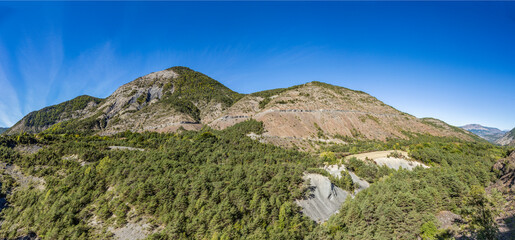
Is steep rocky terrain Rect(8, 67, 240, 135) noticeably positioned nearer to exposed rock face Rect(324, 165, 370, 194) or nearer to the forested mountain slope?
the forested mountain slope

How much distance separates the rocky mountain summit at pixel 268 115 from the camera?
8775cm

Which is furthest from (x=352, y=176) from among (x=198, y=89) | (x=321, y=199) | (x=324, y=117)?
(x=198, y=89)

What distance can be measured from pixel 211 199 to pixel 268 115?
62139 millimetres

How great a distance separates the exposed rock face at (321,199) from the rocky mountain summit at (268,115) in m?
38.6

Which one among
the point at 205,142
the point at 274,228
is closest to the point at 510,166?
the point at 274,228

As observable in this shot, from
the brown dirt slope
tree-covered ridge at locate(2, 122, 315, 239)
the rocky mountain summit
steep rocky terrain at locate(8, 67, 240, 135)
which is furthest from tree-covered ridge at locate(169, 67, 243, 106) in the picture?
tree-covered ridge at locate(2, 122, 315, 239)

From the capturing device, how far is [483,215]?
61.8ft

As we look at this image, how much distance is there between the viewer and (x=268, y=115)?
9050 centimetres

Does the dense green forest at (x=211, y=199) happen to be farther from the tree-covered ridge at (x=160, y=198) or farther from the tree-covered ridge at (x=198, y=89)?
the tree-covered ridge at (x=198, y=89)

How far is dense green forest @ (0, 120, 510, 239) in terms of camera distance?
23016 millimetres

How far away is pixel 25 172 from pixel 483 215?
7728 centimetres

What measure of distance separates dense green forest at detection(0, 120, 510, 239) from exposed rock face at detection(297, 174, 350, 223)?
5.00ft

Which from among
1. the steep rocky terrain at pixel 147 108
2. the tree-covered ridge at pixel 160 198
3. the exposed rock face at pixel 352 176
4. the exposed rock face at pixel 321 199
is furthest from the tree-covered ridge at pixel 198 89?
the exposed rock face at pixel 321 199

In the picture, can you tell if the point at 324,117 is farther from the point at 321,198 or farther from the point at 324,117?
the point at 321,198
